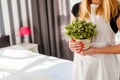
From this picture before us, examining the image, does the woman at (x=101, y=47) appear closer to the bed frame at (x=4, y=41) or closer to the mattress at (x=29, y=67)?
the mattress at (x=29, y=67)

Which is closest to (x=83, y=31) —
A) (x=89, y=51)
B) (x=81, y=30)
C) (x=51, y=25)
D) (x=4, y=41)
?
(x=81, y=30)

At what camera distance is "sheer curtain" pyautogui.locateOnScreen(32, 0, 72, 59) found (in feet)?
12.4

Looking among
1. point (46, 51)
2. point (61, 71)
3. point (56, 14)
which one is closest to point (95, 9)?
point (61, 71)

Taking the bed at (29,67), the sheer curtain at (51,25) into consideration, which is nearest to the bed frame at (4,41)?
the bed at (29,67)

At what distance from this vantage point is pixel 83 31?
1.17 meters

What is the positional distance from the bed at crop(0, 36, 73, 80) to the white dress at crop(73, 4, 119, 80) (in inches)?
33.5

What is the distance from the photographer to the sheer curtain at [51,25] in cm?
378

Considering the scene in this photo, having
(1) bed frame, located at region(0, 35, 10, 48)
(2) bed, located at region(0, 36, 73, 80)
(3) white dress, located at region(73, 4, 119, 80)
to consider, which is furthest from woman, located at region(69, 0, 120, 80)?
(1) bed frame, located at region(0, 35, 10, 48)

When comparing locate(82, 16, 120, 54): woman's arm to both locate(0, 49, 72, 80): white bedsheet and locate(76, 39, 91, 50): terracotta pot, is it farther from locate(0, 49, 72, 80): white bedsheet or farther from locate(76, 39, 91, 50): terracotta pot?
locate(0, 49, 72, 80): white bedsheet

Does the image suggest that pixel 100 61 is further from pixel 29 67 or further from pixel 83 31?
pixel 29 67

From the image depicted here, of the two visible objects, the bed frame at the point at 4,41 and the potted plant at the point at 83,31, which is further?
the bed frame at the point at 4,41

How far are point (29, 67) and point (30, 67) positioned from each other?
12 mm

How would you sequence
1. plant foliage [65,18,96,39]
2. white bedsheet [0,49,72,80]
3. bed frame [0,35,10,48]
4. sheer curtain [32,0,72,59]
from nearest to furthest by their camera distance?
1. plant foliage [65,18,96,39]
2. white bedsheet [0,49,72,80]
3. bed frame [0,35,10,48]
4. sheer curtain [32,0,72,59]

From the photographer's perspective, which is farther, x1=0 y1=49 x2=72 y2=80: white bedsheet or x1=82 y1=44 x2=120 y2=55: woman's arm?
x1=0 y1=49 x2=72 y2=80: white bedsheet
